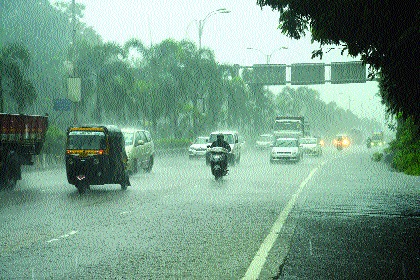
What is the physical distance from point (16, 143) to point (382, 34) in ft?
43.8

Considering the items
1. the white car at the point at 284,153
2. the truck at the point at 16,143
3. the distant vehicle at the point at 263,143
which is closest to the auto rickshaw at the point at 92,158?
the truck at the point at 16,143

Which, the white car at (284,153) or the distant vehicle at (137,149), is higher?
the distant vehicle at (137,149)

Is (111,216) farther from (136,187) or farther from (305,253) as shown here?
(136,187)

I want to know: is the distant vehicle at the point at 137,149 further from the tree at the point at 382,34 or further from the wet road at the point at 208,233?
the tree at the point at 382,34

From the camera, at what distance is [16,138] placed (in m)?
22.6

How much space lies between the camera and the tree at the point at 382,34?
474 inches

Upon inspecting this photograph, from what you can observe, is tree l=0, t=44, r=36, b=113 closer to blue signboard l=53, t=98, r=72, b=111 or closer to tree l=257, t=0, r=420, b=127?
blue signboard l=53, t=98, r=72, b=111

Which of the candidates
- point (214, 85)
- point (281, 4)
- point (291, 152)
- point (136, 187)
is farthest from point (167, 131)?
point (281, 4)

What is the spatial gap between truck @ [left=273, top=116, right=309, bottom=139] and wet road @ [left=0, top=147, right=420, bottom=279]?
43761 mm

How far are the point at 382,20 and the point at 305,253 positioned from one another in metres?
4.34

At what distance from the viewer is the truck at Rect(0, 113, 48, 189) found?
21.7m

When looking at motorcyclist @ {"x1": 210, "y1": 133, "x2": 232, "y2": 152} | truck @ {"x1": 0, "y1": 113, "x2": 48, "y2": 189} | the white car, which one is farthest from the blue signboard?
truck @ {"x1": 0, "y1": 113, "x2": 48, "y2": 189}

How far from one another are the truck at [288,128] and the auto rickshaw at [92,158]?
148 ft

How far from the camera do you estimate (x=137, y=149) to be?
30.3m
